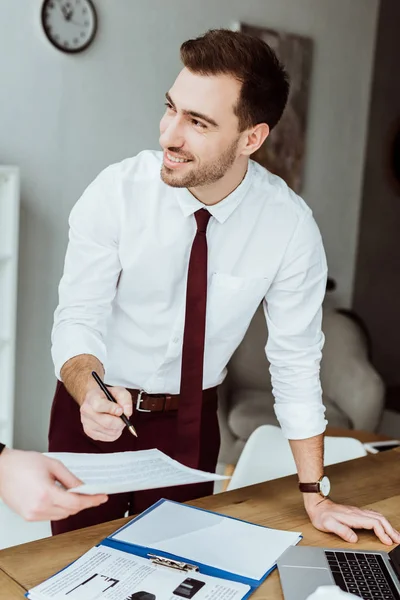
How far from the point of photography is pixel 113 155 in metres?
3.79

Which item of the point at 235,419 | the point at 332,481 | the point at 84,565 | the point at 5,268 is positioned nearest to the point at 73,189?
the point at 5,268

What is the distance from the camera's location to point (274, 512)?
1.50 m

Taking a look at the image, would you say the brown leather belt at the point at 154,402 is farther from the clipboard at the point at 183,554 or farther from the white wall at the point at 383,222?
the white wall at the point at 383,222

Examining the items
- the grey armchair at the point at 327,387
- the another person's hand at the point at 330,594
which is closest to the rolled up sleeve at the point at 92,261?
the another person's hand at the point at 330,594

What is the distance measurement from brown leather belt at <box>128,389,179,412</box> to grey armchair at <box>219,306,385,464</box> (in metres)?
1.81

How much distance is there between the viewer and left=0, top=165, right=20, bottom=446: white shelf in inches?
125

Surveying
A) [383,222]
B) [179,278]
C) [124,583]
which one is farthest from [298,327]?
[383,222]

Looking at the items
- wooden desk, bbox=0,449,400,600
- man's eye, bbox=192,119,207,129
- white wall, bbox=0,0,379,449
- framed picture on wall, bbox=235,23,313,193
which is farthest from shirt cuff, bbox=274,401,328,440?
framed picture on wall, bbox=235,23,313,193

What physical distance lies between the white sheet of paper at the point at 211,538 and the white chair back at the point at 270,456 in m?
0.61

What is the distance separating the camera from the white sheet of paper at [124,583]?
1120 millimetres

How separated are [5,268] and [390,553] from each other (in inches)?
91.5

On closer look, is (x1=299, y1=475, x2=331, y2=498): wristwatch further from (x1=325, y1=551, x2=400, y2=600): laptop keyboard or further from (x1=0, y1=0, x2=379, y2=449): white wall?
(x1=0, y1=0, x2=379, y2=449): white wall

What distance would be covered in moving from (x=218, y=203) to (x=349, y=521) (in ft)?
2.56

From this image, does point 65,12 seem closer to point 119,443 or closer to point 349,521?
point 119,443
